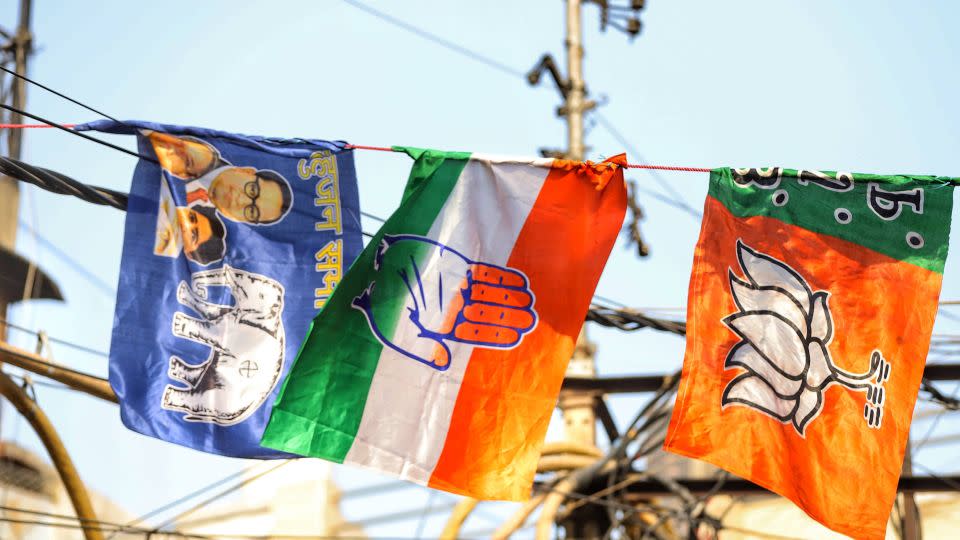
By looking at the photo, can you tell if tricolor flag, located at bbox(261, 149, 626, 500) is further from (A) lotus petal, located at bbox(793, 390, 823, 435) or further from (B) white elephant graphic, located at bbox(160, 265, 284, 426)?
(A) lotus petal, located at bbox(793, 390, 823, 435)

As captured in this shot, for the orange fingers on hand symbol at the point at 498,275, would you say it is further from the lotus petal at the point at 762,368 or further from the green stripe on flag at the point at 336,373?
the lotus petal at the point at 762,368

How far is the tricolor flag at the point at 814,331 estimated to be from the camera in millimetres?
7883

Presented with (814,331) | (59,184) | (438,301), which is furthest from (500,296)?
(59,184)

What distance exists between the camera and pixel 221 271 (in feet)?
27.9

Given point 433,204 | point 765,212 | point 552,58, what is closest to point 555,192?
point 433,204

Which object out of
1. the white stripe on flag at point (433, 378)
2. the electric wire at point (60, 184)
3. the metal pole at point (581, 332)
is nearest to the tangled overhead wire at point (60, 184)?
the electric wire at point (60, 184)

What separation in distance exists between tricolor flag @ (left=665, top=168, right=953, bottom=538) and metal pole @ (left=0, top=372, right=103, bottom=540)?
582cm

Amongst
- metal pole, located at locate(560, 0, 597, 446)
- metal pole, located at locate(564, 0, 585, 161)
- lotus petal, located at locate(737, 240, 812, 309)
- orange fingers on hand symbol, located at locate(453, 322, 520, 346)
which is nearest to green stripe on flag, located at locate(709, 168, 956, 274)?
lotus petal, located at locate(737, 240, 812, 309)

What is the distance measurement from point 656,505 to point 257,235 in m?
7.36

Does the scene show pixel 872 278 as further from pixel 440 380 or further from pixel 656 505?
pixel 656 505

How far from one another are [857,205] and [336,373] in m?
3.78

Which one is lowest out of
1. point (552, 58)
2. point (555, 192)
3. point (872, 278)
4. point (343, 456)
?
point (343, 456)

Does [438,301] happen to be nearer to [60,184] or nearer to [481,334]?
[481,334]

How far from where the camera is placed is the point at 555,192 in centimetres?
846
